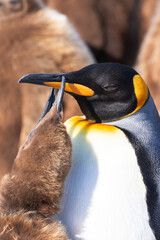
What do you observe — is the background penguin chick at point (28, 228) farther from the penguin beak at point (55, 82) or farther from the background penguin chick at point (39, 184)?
the penguin beak at point (55, 82)

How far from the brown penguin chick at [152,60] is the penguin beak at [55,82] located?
0.96 meters

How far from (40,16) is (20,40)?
0.40 ft

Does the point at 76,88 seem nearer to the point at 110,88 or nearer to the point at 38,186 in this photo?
the point at 110,88

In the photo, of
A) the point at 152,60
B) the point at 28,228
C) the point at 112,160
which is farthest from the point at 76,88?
the point at 152,60

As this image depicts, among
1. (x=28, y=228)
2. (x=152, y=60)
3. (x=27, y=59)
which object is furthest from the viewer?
(x=152, y=60)

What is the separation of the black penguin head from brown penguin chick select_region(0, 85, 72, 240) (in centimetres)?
8

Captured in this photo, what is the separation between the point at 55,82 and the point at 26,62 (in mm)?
782

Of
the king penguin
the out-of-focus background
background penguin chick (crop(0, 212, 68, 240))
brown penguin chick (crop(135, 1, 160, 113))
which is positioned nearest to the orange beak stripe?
the king penguin

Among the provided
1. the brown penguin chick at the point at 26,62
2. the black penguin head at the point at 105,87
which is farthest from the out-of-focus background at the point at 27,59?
the black penguin head at the point at 105,87

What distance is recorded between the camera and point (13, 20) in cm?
173

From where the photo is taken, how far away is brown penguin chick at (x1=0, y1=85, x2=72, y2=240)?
2.70ft

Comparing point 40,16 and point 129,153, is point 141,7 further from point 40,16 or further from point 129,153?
point 129,153

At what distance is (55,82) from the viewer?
0.91m

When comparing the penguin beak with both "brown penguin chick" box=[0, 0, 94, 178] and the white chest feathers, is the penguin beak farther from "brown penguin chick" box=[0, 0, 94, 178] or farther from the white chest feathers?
"brown penguin chick" box=[0, 0, 94, 178]
